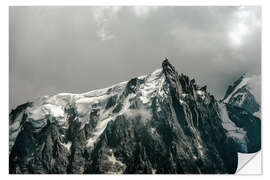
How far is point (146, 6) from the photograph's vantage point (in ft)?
62.1

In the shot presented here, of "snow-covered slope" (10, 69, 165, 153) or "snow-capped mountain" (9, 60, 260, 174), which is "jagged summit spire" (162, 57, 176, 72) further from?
"snow-covered slope" (10, 69, 165, 153)

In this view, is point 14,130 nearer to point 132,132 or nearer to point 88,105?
point 88,105

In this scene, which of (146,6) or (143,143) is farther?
(143,143)

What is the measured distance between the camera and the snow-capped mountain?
61.2 feet

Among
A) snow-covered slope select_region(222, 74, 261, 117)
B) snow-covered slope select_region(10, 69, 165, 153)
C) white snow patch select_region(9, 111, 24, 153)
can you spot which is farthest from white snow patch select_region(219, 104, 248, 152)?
white snow patch select_region(9, 111, 24, 153)

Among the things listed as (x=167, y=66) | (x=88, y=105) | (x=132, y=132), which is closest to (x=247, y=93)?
(x=167, y=66)

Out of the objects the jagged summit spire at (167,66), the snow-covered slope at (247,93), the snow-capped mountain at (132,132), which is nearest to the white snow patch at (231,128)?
the snow-capped mountain at (132,132)

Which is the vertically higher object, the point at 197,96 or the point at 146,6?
the point at 146,6

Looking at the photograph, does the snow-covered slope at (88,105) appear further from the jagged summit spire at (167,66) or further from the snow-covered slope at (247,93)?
the snow-covered slope at (247,93)
